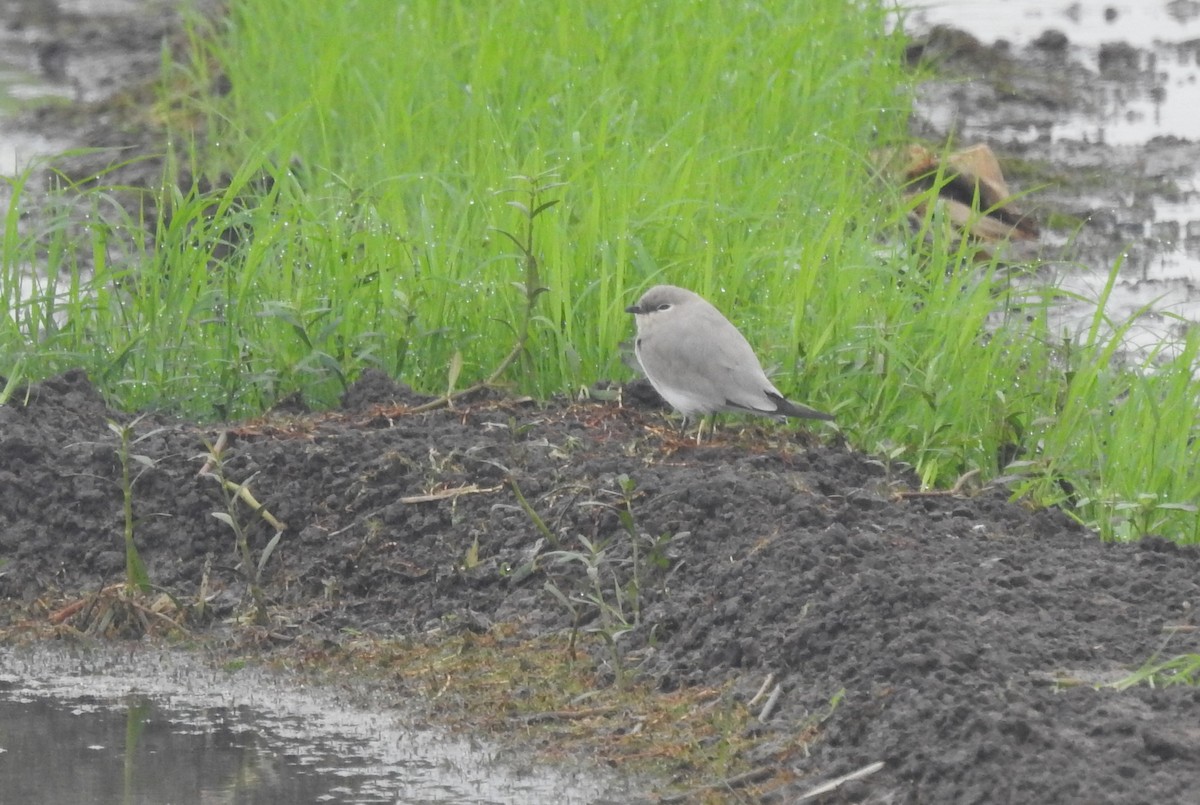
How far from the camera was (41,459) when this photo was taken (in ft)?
17.0

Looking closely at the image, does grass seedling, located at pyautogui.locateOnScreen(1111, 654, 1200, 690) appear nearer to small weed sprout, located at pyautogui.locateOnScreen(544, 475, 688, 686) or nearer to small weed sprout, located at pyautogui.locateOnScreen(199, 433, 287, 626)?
small weed sprout, located at pyautogui.locateOnScreen(544, 475, 688, 686)

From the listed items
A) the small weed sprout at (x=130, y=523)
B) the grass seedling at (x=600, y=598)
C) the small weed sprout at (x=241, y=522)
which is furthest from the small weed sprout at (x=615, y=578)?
the small weed sprout at (x=130, y=523)

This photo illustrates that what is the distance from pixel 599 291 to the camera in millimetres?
6023

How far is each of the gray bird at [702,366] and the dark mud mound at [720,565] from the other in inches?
6.2

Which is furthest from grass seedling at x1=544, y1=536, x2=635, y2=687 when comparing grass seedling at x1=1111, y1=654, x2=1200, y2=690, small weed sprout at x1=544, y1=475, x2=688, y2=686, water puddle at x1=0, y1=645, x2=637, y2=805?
grass seedling at x1=1111, y1=654, x2=1200, y2=690

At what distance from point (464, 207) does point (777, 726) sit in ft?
9.98

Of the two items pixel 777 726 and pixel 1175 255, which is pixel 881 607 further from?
pixel 1175 255

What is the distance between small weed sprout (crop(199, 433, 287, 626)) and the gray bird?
1117 mm

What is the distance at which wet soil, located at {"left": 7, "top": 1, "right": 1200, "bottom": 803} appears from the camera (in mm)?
3602

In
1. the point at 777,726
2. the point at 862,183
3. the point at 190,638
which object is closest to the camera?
the point at 777,726

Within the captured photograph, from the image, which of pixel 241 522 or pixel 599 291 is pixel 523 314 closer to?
pixel 599 291

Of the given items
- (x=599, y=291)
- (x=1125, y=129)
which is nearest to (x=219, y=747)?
(x=599, y=291)

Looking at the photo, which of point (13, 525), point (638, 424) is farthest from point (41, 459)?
point (638, 424)

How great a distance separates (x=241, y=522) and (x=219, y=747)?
1.04 metres
